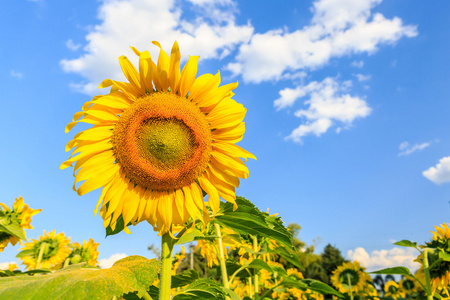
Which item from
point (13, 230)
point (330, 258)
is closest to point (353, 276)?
point (13, 230)

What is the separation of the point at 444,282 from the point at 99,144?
14.0ft

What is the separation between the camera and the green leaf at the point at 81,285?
1426 millimetres

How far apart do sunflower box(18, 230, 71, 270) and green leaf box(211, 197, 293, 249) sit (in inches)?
193

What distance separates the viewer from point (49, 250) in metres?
6.27

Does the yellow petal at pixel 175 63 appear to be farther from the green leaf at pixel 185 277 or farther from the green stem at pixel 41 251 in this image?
the green stem at pixel 41 251

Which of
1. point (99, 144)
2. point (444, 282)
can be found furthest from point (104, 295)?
point (444, 282)

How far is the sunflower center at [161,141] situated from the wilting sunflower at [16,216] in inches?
138

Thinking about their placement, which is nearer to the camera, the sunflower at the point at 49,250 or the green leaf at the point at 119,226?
the green leaf at the point at 119,226

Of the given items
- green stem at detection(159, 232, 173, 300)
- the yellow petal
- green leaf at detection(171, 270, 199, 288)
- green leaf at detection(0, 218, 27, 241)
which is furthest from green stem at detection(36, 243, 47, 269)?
the yellow petal

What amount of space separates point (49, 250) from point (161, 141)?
5.10m

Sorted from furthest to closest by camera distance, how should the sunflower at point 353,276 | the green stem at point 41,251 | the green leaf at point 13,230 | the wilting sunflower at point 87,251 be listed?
the sunflower at point 353,276 < the wilting sunflower at point 87,251 < the green stem at point 41,251 < the green leaf at point 13,230

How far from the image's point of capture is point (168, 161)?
7.38ft

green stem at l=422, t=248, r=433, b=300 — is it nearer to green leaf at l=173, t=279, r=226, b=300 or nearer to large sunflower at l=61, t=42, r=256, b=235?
green leaf at l=173, t=279, r=226, b=300

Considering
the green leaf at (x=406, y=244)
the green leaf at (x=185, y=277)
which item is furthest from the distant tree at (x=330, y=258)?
the green leaf at (x=185, y=277)
